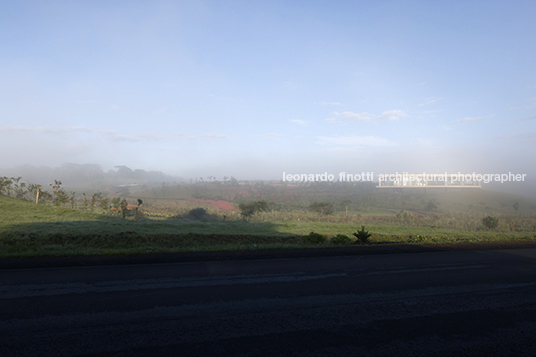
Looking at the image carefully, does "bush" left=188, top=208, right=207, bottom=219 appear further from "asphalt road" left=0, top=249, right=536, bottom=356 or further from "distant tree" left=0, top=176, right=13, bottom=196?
"asphalt road" left=0, top=249, right=536, bottom=356

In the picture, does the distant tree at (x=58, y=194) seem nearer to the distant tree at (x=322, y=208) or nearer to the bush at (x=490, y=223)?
the distant tree at (x=322, y=208)

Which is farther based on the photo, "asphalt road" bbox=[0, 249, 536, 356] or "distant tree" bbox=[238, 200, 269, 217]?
"distant tree" bbox=[238, 200, 269, 217]

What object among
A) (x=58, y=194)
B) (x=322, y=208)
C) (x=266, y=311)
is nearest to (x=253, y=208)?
(x=322, y=208)

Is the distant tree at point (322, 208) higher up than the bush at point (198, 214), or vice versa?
the distant tree at point (322, 208)

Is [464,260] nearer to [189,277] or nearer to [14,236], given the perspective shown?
[189,277]

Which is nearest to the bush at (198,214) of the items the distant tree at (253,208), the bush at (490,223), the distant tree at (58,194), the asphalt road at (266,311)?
the distant tree at (253,208)

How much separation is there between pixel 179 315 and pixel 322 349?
2.62m

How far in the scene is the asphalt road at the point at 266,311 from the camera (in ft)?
14.0

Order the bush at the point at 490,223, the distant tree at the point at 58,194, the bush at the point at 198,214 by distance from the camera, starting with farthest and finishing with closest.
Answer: the bush at the point at 198,214, the distant tree at the point at 58,194, the bush at the point at 490,223

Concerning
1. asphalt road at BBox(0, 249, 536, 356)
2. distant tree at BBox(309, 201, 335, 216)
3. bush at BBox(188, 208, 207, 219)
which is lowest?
bush at BBox(188, 208, 207, 219)

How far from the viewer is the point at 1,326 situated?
4.77m

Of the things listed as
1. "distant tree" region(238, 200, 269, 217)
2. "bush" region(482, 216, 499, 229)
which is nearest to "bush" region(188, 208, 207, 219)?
"distant tree" region(238, 200, 269, 217)

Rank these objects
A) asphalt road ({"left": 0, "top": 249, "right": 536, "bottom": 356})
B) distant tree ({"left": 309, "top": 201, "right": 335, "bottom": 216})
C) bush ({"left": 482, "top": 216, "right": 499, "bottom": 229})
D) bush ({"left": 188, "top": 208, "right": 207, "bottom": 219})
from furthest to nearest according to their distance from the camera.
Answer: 1. distant tree ({"left": 309, "top": 201, "right": 335, "bottom": 216})
2. bush ({"left": 188, "top": 208, "right": 207, "bottom": 219})
3. bush ({"left": 482, "top": 216, "right": 499, "bottom": 229})
4. asphalt road ({"left": 0, "top": 249, "right": 536, "bottom": 356})

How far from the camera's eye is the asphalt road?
14.0 feet
